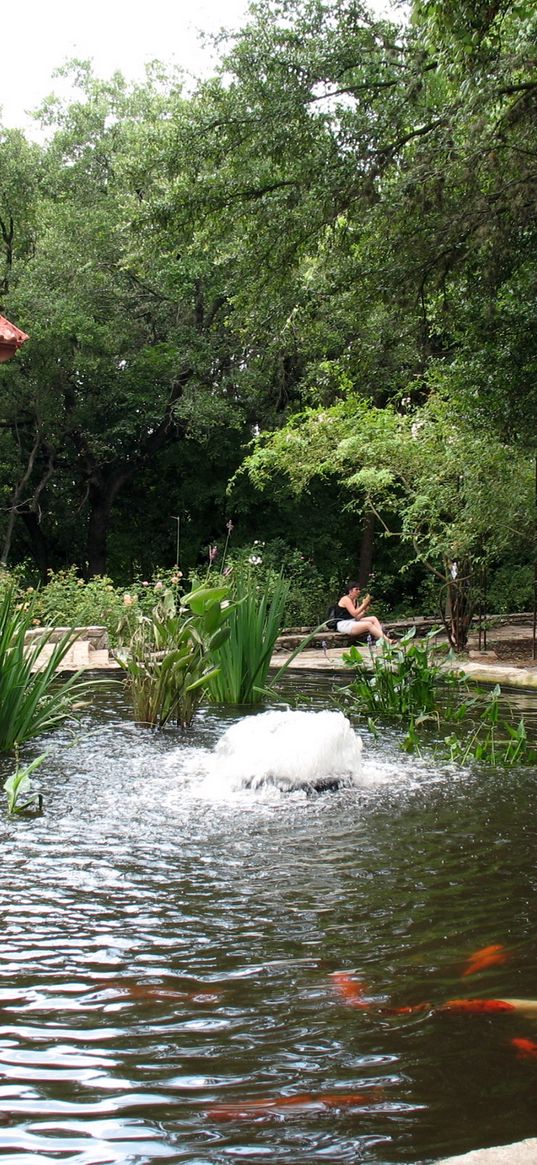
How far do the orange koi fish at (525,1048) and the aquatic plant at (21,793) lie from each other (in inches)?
100

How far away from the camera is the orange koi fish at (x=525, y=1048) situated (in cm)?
238

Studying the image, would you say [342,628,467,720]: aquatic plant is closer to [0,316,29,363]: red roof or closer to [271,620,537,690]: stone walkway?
[271,620,537,690]: stone walkway

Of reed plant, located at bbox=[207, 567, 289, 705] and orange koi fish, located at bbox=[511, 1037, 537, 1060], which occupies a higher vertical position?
reed plant, located at bbox=[207, 567, 289, 705]

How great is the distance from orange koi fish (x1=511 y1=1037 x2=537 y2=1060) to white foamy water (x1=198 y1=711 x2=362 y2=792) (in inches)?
111

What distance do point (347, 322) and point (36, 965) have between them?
8.19 metres

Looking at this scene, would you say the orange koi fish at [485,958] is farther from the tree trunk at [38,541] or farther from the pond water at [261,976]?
the tree trunk at [38,541]

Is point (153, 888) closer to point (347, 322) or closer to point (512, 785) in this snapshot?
point (512, 785)

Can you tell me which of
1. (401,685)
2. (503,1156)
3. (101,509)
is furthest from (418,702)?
(101,509)

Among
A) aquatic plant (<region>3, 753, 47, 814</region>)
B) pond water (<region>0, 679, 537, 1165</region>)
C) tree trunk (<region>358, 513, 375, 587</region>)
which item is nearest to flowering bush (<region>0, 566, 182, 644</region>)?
aquatic plant (<region>3, 753, 47, 814</region>)

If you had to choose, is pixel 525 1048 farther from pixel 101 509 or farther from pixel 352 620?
pixel 101 509

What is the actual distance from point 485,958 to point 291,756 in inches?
94.9

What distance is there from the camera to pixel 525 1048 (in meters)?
2.41

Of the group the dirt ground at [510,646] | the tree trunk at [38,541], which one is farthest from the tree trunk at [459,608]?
the tree trunk at [38,541]

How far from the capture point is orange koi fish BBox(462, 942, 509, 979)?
2.93 m
